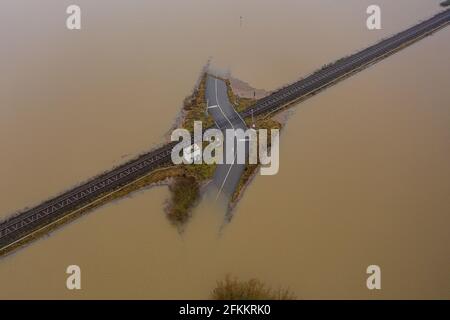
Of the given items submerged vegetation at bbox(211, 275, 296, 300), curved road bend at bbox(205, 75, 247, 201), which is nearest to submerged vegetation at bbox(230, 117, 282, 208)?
curved road bend at bbox(205, 75, 247, 201)

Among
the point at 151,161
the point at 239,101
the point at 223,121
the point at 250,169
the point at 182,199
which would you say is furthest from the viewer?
the point at 239,101

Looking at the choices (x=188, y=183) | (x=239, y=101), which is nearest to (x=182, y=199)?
(x=188, y=183)

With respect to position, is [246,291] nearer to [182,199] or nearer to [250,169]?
[182,199]

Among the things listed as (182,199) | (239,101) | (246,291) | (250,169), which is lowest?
(246,291)

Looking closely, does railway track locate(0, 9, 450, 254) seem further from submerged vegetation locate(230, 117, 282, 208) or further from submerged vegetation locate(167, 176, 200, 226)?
submerged vegetation locate(167, 176, 200, 226)

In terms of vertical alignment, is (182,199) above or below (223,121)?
below
